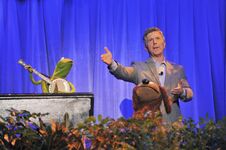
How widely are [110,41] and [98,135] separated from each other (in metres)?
2.07

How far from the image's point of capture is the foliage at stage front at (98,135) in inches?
32.3

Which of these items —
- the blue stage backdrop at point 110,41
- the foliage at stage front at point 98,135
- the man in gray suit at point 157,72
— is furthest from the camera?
the blue stage backdrop at point 110,41

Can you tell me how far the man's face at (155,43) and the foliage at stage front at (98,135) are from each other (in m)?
1.42

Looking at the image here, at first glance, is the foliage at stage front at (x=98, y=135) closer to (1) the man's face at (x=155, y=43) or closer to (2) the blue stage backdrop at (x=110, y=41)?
(1) the man's face at (x=155, y=43)

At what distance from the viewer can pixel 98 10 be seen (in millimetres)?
2910

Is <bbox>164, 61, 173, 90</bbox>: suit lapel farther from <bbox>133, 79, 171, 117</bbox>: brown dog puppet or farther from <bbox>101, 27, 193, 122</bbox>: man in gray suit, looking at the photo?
<bbox>133, 79, 171, 117</bbox>: brown dog puppet

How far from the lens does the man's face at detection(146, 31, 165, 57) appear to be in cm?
227

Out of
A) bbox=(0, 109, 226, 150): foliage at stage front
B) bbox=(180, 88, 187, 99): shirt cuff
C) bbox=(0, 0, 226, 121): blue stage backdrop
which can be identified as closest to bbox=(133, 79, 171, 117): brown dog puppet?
bbox=(180, 88, 187, 99): shirt cuff

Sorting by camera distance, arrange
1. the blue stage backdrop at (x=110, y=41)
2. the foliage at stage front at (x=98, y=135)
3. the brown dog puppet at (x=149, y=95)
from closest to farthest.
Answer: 1. the foliage at stage front at (x=98, y=135)
2. the brown dog puppet at (x=149, y=95)
3. the blue stage backdrop at (x=110, y=41)

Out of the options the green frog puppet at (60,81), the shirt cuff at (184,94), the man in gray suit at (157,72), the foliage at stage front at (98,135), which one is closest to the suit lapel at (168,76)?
the man in gray suit at (157,72)

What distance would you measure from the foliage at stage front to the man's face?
4.65 ft

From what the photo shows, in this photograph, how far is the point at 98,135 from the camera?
0.83 meters

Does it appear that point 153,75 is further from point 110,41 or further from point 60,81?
point 110,41

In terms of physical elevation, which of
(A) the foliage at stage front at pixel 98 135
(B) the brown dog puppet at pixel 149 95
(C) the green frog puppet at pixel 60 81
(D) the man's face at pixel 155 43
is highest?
(D) the man's face at pixel 155 43
